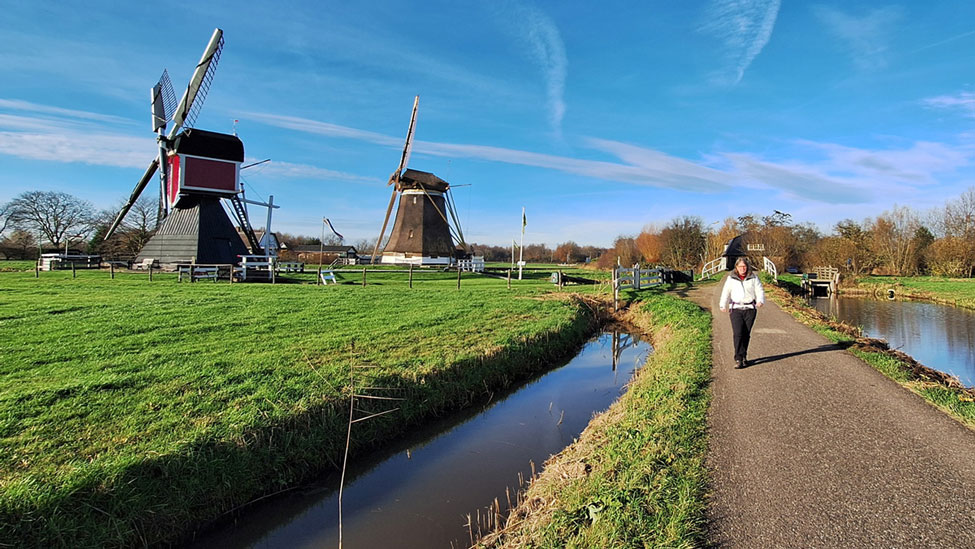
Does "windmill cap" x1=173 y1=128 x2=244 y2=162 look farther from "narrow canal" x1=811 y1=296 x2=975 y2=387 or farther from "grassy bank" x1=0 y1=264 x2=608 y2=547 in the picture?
"narrow canal" x1=811 y1=296 x2=975 y2=387

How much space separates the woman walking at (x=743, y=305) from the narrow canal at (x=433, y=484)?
2.06 meters

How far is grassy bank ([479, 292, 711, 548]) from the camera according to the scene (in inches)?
124

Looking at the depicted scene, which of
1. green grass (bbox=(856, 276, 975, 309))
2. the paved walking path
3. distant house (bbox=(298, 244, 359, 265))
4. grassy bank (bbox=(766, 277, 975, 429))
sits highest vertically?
distant house (bbox=(298, 244, 359, 265))

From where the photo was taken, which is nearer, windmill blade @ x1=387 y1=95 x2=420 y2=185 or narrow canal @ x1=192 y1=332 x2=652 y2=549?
narrow canal @ x1=192 y1=332 x2=652 y2=549

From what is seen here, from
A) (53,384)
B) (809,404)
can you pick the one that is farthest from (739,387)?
(53,384)

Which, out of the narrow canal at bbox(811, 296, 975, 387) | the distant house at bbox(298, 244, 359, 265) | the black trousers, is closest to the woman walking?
the black trousers

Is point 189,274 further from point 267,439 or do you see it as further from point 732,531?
point 732,531

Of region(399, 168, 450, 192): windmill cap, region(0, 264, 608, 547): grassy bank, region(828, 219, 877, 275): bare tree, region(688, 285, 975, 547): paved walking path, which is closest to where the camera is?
region(688, 285, 975, 547): paved walking path

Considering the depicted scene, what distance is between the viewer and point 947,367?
9977 mm

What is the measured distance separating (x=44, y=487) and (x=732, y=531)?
194 inches

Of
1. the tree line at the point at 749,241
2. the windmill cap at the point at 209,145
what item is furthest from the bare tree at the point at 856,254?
the windmill cap at the point at 209,145

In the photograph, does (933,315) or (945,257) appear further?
(945,257)

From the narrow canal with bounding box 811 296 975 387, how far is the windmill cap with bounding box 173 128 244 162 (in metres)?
32.4

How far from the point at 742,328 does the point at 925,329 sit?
1378 cm
